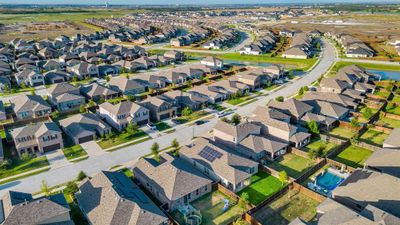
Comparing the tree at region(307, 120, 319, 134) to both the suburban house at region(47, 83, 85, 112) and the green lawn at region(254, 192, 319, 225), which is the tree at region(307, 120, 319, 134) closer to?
the green lawn at region(254, 192, 319, 225)

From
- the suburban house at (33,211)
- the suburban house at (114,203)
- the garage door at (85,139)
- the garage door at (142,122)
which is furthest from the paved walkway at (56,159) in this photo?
the garage door at (142,122)

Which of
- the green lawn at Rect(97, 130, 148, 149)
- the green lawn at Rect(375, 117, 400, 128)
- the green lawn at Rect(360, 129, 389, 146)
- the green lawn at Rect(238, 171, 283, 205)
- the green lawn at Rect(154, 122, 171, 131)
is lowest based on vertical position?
the green lawn at Rect(97, 130, 148, 149)

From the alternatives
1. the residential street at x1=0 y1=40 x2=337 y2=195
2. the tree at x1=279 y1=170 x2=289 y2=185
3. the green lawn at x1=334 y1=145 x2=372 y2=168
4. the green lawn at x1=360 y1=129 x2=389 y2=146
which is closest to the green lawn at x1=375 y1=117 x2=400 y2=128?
the green lawn at x1=360 y1=129 x2=389 y2=146

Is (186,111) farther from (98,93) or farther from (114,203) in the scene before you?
(114,203)

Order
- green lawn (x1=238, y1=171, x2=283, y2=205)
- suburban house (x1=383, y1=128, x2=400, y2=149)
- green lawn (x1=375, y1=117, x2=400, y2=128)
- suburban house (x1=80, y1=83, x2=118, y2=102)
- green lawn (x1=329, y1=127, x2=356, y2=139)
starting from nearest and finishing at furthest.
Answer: green lawn (x1=238, y1=171, x2=283, y2=205) → suburban house (x1=383, y1=128, x2=400, y2=149) → green lawn (x1=329, y1=127, x2=356, y2=139) → green lawn (x1=375, y1=117, x2=400, y2=128) → suburban house (x1=80, y1=83, x2=118, y2=102)

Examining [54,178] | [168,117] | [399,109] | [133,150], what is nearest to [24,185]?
[54,178]

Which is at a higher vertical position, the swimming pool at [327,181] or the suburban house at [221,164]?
the suburban house at [221,164]

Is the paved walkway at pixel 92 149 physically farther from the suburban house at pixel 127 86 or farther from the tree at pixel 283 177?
the tree at pixel 283 177

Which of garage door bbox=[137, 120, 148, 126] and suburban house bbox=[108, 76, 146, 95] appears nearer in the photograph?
garage door bbox=[137, 120, 148, 126]
